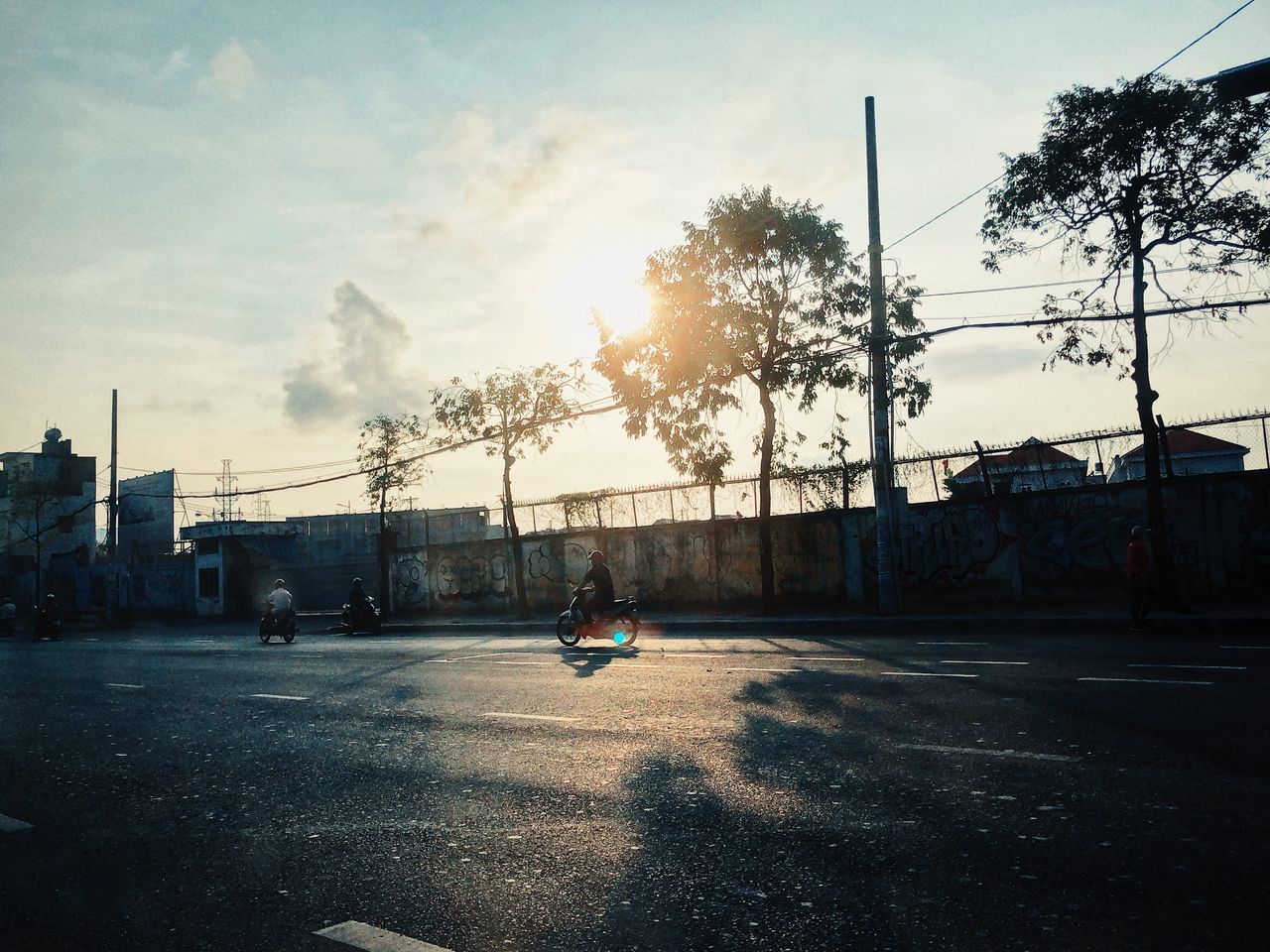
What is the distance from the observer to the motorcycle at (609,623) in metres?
17.3

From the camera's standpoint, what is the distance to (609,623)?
17.3 metres

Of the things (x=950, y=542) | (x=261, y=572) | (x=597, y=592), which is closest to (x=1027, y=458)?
(x=950, y=542)

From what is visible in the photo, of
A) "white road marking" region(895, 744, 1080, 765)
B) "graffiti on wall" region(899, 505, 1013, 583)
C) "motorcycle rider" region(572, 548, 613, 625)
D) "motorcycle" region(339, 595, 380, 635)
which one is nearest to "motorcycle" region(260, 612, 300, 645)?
"motorcycle" region(339, 595, 380, 635)

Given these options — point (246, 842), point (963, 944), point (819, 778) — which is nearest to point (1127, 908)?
point (963, 944)

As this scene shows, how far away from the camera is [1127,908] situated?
3.79 metres

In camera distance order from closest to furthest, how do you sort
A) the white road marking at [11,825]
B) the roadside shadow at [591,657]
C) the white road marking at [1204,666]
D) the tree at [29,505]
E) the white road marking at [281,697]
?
the white road marking at [11,825]
the white road marking at [1204,666]
the white road marking at [281,697]
the roadside shadow at [591,657]
the tree at [29,505]

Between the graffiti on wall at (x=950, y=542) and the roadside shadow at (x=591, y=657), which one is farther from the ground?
the graffiti on wall at (x=950, y=542)

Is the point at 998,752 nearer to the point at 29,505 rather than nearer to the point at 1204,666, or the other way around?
the point at 1204,666

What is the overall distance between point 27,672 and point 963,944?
18974 millimetres

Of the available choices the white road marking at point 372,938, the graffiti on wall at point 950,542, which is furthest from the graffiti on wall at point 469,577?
the white road marking at point 372,938

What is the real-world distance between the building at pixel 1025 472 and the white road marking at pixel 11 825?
1920 centimetres

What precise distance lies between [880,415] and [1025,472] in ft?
13.2

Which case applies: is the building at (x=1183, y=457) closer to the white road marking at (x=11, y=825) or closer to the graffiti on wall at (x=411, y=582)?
the white road marking at (x=11, y=825)

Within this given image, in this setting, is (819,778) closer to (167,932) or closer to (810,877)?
(810,877)
